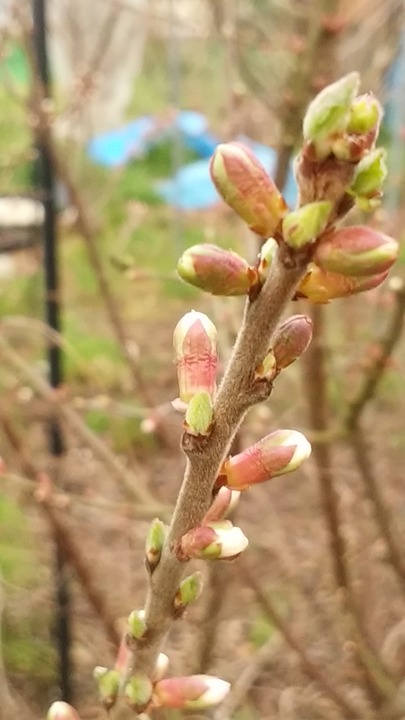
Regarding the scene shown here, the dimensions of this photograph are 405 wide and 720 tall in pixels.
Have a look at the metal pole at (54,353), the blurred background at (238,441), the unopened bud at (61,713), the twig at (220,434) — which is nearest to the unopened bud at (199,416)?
the twig at (220,434)

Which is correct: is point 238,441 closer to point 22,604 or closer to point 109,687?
point 109,687

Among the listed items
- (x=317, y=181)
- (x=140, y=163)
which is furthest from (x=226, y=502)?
(x=140, y=163)

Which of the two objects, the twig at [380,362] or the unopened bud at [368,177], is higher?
the twig at [380,362]

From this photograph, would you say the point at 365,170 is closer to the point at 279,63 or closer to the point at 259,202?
the point at 259,202

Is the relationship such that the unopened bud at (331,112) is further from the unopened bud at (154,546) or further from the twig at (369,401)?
the twig at (369,401)

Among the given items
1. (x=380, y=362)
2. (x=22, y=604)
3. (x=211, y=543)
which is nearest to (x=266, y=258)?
(x=211, y=543)

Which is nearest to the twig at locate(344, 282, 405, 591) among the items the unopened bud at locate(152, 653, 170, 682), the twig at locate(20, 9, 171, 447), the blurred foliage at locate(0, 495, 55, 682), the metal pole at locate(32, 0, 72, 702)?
the twig at locate(20, 9, 171, 447)

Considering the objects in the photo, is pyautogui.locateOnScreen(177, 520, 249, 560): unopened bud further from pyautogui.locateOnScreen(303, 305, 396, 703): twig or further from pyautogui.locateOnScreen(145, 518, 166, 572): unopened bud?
pyautogui.locateOnScreen(303, 305, 396, 703): twig
